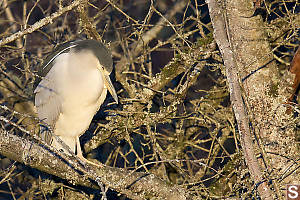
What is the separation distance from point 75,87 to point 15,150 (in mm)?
661

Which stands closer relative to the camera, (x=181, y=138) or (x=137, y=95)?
(x=137, y=95)

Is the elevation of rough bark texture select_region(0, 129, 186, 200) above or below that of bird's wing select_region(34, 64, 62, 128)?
below

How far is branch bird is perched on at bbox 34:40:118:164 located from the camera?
2.88 metres

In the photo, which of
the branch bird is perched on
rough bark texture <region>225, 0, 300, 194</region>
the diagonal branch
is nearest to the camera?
the diagonal branch

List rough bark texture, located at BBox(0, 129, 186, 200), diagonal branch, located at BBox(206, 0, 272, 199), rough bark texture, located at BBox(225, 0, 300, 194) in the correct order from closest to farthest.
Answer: diagonal branch, located at BBox(206, 0, 272, 199) < rough bark texture, located at BBox(0, 129, 186, 200) < rough bark texture, located at BBox(225, 0, 300, 194)

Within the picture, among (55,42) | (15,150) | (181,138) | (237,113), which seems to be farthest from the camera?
(55,42)

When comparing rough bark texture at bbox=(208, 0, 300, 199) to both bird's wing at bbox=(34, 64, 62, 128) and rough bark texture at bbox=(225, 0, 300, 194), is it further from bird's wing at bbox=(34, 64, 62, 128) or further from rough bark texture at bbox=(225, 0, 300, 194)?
bird's wing at bbox=(34, 64, 62, 128)

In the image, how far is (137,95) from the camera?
10.1 ft

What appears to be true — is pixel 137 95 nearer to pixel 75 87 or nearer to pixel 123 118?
pixel 123 118

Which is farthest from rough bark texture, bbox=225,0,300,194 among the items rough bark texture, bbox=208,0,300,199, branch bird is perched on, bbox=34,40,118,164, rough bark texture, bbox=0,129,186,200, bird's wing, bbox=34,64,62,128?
bird's wing, bbox=34,64,62,128

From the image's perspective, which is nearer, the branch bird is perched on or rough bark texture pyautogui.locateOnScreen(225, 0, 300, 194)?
rough bark texture pyautogui.locateOnScreen(225, 0, 300, 194)

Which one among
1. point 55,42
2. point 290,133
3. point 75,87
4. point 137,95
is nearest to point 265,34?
point 290,133

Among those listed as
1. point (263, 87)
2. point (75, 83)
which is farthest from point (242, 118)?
point (75, 83)

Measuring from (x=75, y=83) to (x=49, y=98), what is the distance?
0.24 metres
